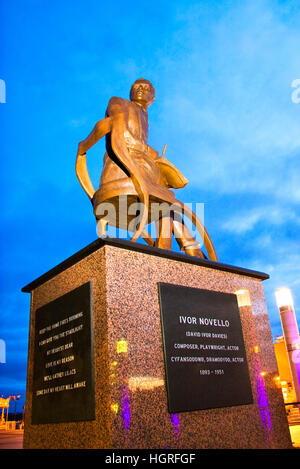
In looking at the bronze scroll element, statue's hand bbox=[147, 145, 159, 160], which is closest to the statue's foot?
the bronze scroll element

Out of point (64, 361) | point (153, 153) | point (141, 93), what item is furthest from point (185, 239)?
point (64, 361)

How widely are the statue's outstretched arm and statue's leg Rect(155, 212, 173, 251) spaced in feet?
3.42

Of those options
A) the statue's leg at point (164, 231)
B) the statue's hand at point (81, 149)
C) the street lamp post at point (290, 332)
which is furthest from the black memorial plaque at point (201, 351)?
the street lamp post at point (290, 332)

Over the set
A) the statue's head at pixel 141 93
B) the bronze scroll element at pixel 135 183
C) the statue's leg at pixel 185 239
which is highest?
the statue's head at pixel 141 93

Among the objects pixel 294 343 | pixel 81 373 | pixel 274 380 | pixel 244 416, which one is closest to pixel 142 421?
pixel 81 373

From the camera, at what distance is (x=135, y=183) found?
4.90 meters

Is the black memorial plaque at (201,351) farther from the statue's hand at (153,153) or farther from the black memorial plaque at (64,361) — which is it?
the statue's hand at (153,153)

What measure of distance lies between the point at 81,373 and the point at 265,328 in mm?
2485

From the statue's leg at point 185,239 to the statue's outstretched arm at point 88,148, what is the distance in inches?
50.0

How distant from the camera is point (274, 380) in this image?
4566 mm

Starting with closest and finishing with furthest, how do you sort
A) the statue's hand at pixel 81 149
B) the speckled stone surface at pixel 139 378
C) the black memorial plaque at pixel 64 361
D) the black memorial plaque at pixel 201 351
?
the speckled stone surface at pixel 139 378 → the black memorial plaque at pixel 64 361 → the black memorial plaque at pixel 201 351 → the statue's hand at pixel 81 149

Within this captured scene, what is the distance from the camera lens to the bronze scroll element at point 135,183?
16.2 ft

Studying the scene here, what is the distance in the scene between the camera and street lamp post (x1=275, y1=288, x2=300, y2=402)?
15375 mm

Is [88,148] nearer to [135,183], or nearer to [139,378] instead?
[135,183]
